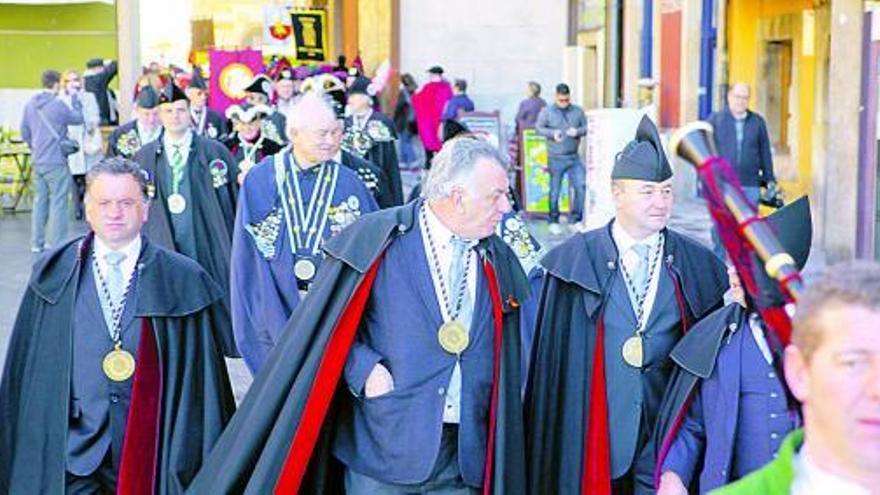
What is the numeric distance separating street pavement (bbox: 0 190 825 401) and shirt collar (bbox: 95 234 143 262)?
4396 mm

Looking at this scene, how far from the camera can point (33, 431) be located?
19.3 feet

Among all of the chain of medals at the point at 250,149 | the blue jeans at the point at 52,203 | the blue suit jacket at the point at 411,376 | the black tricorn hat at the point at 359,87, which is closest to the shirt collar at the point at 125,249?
the blue suit jacket at the point at 411,376

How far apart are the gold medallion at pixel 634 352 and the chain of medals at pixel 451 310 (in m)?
0.60

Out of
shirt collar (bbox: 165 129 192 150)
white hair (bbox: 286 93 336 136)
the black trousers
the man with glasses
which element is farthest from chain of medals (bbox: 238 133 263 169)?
the man with glasses

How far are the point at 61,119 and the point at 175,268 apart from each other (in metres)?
11.8

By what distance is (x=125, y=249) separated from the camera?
5938 millimetres

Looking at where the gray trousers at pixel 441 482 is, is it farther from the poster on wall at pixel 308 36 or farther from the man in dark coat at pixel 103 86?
the poster on wall at pixel 308 36

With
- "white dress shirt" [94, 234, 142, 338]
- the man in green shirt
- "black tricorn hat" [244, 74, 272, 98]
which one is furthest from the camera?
"black tricorn hat" [244, 74, 272, 98]

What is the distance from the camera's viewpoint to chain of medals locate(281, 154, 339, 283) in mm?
8062

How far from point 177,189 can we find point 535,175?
36.1 feet

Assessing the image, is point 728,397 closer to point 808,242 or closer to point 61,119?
point 808,242

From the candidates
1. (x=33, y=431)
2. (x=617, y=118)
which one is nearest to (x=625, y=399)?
(x=33, y=431)

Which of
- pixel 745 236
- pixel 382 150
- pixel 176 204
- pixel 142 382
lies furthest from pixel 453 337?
pixel 382 150

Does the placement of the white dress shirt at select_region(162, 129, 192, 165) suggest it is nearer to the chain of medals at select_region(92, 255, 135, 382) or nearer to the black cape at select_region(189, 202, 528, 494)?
the chain of medals at select_region(92, 255, 135, 382)
